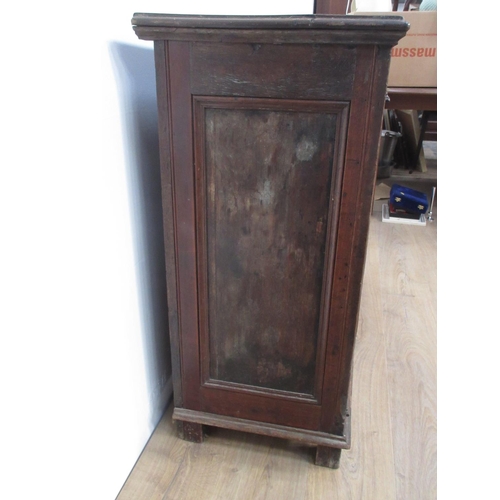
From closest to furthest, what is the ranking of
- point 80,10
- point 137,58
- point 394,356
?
point 80,10 < point 137,58 < point 394,356

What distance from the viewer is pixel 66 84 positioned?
2.45 feet

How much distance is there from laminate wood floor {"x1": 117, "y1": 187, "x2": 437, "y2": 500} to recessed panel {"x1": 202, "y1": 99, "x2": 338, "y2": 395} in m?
0.22

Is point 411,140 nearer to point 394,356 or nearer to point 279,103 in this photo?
point 394,356

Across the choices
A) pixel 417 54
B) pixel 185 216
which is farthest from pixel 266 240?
pixel 417 54

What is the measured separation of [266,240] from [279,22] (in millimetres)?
436

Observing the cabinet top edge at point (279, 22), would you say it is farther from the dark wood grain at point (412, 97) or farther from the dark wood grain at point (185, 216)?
the dark wood grain at point (412, 97)

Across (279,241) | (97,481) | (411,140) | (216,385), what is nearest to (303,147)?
(279,241)

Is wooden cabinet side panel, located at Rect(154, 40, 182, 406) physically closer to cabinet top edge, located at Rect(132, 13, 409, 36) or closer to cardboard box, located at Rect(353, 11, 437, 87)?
cabinet top edge, located at Rect(132, 13, 409, 36)

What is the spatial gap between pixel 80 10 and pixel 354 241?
67 centimetres

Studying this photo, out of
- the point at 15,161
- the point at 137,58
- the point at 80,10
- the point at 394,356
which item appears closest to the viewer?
the point at 15,161

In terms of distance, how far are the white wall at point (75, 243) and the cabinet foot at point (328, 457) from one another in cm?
48

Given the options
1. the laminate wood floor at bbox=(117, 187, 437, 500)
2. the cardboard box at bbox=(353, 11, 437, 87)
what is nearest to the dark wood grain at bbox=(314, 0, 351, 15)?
the cardboard box at bbox=(353, 11, 437, 87)

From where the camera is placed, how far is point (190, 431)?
125 cm

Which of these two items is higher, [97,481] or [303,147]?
[303,147]
